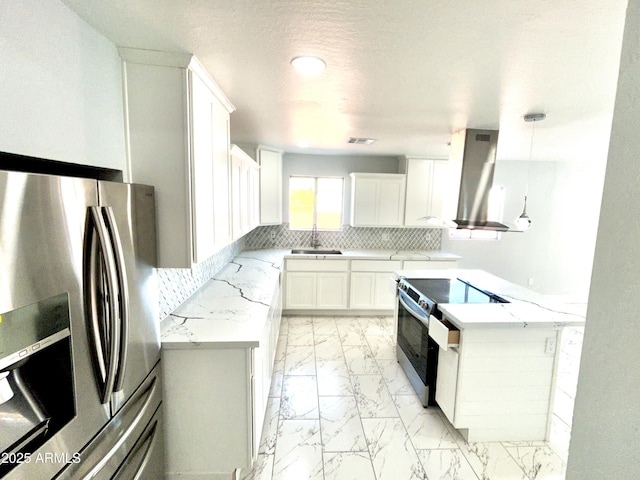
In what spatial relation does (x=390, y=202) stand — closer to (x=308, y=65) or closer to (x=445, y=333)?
(x=445, y=333)

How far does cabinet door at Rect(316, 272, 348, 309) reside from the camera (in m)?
4.25

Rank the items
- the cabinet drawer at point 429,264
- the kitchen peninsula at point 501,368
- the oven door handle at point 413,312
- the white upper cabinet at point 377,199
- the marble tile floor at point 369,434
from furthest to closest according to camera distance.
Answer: the white upper cabinet at point 377,199 < the cabinet drawer at point 429,264 < the oven door handle at point 413,312 < the kitchen peninsula at point 501,368 < the marble tile floor at point 369,434

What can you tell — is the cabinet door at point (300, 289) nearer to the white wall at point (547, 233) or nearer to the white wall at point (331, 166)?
the white wall at point (331, 166)

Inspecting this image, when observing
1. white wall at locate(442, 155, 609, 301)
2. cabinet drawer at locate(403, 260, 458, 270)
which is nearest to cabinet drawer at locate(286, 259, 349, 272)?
cabinet drawer at locate(403, 260, 458, 270)

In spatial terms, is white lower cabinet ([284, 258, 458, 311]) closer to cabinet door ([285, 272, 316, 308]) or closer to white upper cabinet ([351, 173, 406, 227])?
cabinet door ([285, 272, 316, 308])

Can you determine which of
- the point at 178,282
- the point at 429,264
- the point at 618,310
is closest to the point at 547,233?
the point at 429,264

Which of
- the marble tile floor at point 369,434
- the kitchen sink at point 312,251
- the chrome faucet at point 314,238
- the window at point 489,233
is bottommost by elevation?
the marble tile floor at point 369,434

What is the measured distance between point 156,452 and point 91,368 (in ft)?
2.80

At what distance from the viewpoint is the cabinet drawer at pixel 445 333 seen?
2.07m

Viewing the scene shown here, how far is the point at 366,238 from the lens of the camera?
15.9ft

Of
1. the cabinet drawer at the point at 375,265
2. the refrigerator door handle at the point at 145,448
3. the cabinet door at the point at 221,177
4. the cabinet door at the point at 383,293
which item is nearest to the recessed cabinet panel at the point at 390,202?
the cabinet drawer at the point at 375,265

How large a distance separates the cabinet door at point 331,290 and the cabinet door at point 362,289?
118 mm

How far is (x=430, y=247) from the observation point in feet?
16.1

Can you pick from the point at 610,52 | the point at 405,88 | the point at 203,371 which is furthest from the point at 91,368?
the point at 610,52
